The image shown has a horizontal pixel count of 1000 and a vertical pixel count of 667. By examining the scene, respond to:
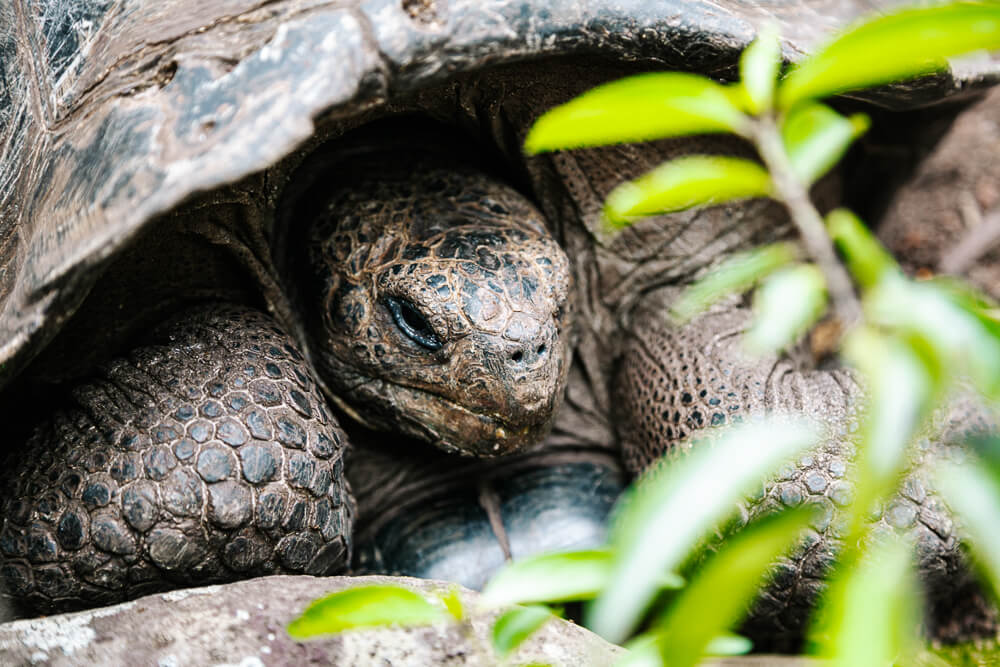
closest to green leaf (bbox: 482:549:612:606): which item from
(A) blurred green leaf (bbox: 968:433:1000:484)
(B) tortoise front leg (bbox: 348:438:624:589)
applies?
(A) blurred green leaf (bbox: 968:433:1000:484)

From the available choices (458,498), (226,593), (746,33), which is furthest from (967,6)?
(458,498)

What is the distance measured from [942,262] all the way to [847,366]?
974mm

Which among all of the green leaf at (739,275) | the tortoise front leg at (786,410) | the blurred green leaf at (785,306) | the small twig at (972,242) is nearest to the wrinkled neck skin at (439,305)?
the tortoise front leg at (786,410)

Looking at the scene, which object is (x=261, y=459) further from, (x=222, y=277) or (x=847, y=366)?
(x=847, y=366)

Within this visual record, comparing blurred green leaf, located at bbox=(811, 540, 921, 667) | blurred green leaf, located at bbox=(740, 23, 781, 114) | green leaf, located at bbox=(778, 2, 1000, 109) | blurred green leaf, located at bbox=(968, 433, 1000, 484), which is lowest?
blurred green leaf, located at bbox=(811, 540, 921, 667)

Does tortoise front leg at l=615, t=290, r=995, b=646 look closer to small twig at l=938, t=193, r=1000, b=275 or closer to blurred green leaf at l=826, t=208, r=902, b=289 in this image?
small twig at l=938, t=193, r=1000, b=275

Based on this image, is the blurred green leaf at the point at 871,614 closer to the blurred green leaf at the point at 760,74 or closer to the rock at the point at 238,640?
the blurred green leaf at the point at 760,74

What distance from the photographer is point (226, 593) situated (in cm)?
148

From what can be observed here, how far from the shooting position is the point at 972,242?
9.40 ft

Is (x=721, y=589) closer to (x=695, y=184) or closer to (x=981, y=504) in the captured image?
(x=981, y=504)

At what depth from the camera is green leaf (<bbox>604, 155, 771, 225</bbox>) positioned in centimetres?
79

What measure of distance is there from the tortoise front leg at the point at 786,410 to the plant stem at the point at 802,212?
3.78 ft

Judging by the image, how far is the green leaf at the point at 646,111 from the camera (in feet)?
2.58

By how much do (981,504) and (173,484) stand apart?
4.55 feet
